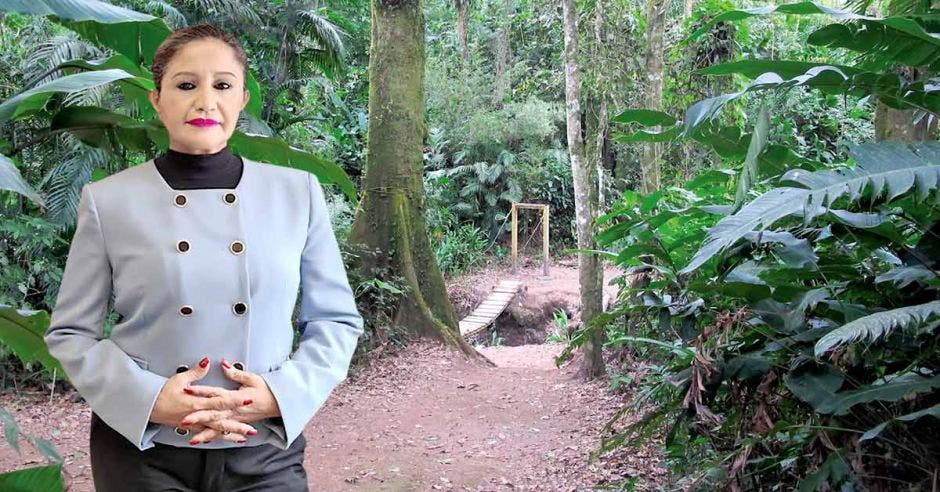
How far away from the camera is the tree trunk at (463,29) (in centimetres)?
1817

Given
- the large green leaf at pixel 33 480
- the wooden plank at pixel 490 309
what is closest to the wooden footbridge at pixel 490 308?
the wooden plank at pixel 490 309

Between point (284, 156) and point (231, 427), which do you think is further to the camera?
point (284, 156)

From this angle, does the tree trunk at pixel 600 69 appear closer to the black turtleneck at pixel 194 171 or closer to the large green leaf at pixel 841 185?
the large green leaf at pixel 841 185

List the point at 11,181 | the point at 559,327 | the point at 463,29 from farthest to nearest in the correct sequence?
1. the point at 463,29
2. the point at 559,327
3. the point at 11,181

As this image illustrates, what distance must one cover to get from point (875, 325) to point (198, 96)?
4.71ft

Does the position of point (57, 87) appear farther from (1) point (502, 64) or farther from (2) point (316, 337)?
(1) point (502, 64)

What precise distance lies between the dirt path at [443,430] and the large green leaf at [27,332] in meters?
2.80

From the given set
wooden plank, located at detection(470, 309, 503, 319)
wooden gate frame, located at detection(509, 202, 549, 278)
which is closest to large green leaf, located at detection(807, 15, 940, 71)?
wooden plank, located at detection(470, 309, 503, 319)

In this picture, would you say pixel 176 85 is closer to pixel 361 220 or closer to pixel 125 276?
pixel 125 276

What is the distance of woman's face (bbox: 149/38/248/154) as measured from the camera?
1.48m

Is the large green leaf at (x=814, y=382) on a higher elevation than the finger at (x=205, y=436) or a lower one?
lower

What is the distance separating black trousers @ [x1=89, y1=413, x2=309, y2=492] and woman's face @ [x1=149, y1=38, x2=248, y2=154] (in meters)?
0.53

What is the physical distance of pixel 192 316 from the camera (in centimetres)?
142

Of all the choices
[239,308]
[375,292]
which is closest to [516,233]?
[375,292]
